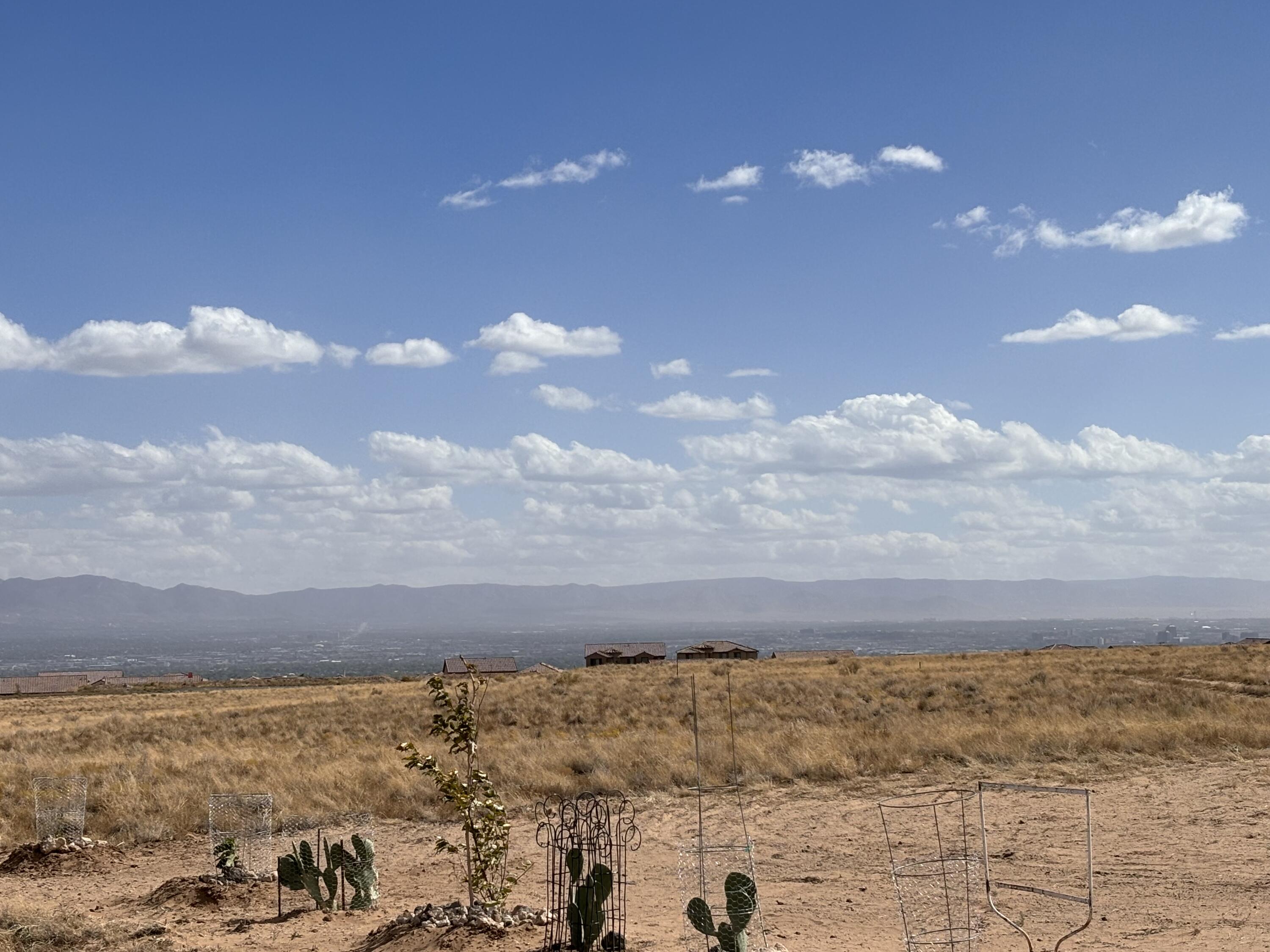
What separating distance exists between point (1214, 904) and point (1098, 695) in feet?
66.3

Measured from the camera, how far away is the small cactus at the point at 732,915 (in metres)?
7.60

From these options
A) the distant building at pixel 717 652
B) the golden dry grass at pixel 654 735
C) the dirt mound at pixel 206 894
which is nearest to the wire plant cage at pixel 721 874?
the golden dry grass at pixel 654 735

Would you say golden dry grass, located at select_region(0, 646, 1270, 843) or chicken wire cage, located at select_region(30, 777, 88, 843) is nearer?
chicken wire cage, located at select_region(30, 777, 88, 843)

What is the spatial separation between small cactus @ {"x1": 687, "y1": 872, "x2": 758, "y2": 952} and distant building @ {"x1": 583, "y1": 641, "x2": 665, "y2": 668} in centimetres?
7101

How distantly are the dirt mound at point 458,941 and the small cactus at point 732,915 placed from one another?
1.36 metres

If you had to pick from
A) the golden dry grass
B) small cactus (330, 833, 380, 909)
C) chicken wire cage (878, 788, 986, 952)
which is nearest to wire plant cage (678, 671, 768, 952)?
Answer: the golden dry grass

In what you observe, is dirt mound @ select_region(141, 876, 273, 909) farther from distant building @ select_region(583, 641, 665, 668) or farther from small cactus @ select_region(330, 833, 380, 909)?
distant building @ select_region(583, 641, 665, 668)

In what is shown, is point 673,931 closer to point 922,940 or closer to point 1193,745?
point 922,940

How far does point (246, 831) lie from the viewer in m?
12.2

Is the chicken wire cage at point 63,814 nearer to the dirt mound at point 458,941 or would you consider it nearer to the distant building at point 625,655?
the dirt mound at point 458,941

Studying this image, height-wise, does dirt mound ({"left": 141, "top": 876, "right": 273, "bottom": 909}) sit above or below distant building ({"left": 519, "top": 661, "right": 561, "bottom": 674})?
above

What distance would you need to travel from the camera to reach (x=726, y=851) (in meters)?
12.2

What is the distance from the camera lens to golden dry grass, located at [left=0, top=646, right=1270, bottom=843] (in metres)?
16.4

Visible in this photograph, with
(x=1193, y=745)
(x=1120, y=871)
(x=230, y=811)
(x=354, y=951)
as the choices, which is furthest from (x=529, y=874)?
(x=1193, y=745)
